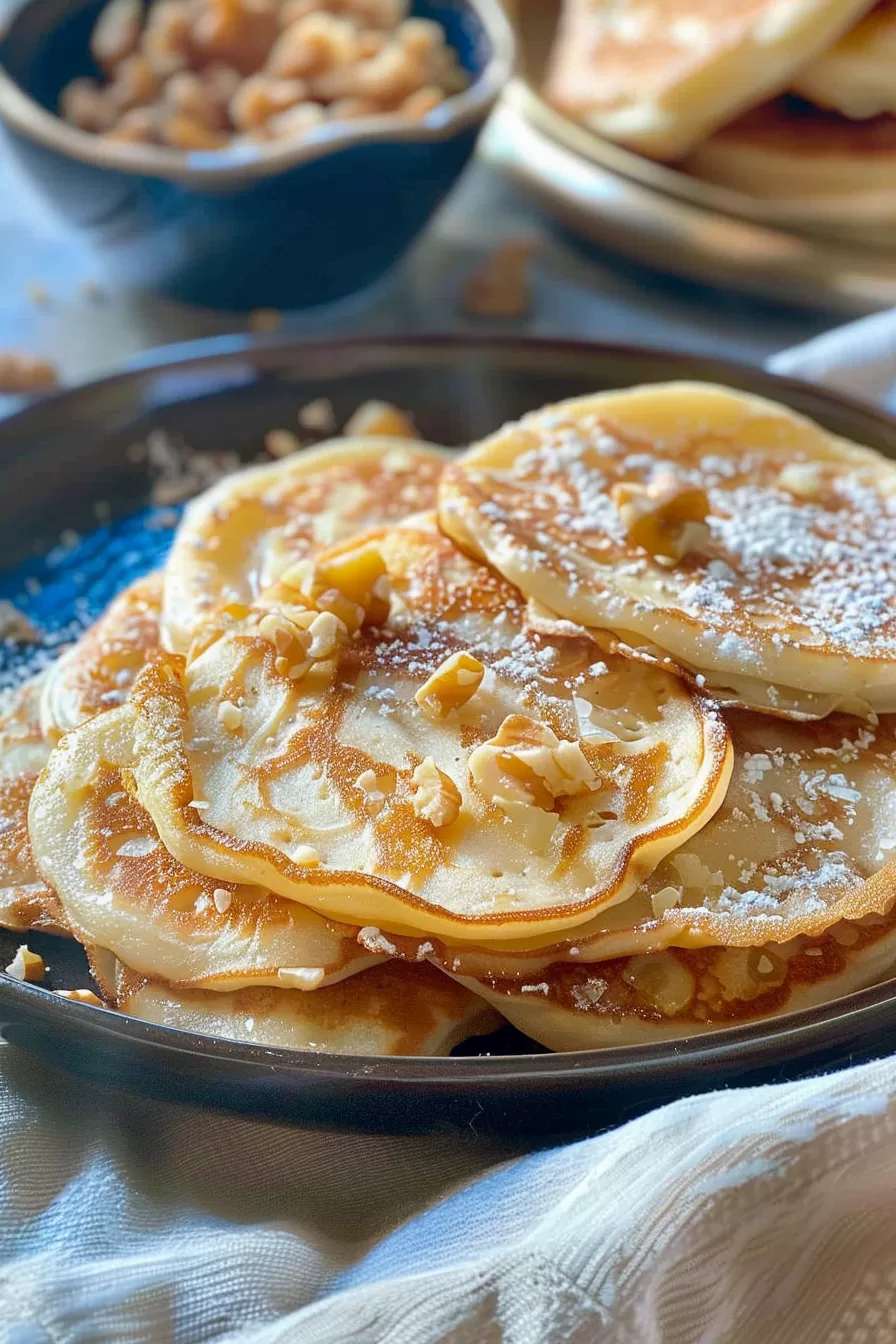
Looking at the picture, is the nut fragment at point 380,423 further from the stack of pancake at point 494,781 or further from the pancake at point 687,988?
the pancake at point 687,988

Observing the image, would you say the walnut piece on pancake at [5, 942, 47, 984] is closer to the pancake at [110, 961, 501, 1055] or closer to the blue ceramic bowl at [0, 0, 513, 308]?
the pancake at [110, 961, 501, 1055]

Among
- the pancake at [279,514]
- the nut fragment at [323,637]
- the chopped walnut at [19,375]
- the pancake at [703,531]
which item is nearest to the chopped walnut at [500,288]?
the chopped walnut at [19,375]

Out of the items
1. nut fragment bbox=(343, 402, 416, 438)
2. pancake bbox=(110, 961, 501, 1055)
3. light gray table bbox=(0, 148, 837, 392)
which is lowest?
light gray table bbox=(0, 148, 837, 392)

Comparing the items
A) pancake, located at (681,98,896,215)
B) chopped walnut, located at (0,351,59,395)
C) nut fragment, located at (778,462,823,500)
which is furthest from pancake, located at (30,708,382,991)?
pancake, located at (681,98,896,215)

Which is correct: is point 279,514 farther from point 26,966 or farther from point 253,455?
point 26,966

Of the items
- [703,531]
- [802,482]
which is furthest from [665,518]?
[802,482]

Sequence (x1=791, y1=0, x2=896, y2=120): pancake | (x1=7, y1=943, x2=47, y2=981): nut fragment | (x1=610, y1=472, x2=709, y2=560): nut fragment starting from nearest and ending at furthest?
(x1=7, y1=943, x2=47, y2=981): nut fragment < (x1=610, y1=472, x2=709, y2=560): nut fragment < (x1=791, y1=0, x2=896, y2=120): pancake
